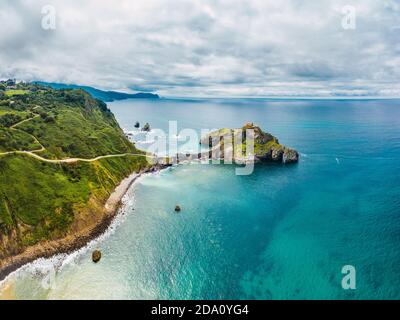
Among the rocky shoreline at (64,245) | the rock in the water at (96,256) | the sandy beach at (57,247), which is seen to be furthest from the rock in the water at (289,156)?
the rock in the water at (96,256)

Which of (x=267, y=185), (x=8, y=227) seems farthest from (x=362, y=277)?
(x=8, y=227)

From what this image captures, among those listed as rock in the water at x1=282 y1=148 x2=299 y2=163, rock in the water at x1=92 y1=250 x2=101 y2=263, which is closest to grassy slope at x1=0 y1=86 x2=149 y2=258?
rock in the water at x1=92 y1=250 x2=101 y2=263

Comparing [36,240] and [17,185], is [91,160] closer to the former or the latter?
[17,185]

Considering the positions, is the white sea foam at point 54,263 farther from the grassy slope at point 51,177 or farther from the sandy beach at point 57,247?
the grassy slope at point 51,177

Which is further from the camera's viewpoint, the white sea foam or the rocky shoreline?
the rocky shoreline

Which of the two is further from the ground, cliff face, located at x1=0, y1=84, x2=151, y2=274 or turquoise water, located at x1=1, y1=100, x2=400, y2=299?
cliff face, located at x1=0, y1=84, x2=151, y2=274

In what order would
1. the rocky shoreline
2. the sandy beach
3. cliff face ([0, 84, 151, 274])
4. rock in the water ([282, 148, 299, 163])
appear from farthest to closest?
rock in the water ([282, 148, 299, 163]) < cliff face ([0, 84, 151, 274]) < the rocky shoreline < the sandy beach

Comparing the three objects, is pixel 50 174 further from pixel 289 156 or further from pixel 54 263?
pixel 289 156

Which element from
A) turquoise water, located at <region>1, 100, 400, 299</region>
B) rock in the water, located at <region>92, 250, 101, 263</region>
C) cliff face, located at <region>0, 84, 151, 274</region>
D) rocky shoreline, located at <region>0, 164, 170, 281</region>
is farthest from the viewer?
cliff face, located at <region>0, 84, 151, 274</region>

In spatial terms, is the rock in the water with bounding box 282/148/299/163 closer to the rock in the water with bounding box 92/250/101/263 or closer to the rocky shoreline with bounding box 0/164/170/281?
the rocky shoreline with bounding box 0/164/170/281
